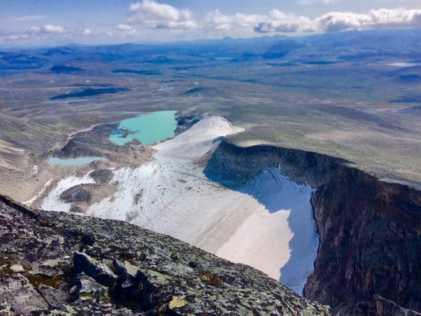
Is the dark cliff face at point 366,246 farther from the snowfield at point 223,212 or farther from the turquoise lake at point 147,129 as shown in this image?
the turquoise lake at point 147,129

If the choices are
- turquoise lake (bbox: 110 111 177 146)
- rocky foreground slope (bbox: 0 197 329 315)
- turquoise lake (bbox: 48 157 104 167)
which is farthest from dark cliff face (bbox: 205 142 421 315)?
turquoise lake (bbox: 110 111 177 146)

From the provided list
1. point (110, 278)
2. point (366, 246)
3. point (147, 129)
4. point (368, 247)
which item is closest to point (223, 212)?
point (366, 246)

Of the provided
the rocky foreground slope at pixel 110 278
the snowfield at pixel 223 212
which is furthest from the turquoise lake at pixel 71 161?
the rocky foreground slope at pixel 110 278

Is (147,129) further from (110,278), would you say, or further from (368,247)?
(110,278)

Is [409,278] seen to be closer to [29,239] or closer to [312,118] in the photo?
[29,239]

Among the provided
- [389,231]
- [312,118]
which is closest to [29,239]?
[389,231]
